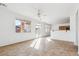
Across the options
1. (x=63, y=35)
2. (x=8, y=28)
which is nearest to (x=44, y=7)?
(x=8, y=28)

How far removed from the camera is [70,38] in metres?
8.73

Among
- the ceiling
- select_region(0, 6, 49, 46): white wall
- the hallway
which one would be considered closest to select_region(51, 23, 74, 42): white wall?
the ceiling

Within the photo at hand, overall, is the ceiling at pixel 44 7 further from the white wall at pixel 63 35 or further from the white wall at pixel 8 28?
the white wall at pixel 63 35

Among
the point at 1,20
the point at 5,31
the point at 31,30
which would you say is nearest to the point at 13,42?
the point at 5,31

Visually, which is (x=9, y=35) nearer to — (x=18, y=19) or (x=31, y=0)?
(x=18, y=19)

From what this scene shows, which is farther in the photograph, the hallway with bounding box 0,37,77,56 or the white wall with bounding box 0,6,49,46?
the white wall with bounding box 0,6,49,46

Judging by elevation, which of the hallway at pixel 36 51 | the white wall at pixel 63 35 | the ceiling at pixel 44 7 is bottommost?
the hallway at pixel 36 51

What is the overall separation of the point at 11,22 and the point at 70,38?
5605mm

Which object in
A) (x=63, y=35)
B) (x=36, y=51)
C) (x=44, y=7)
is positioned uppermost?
(x=44, y=7)

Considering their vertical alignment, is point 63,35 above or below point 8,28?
below

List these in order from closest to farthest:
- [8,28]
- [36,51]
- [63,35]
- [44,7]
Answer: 1. [36,51]
2. [44,7]
3. [8,28]
4. [63,35]

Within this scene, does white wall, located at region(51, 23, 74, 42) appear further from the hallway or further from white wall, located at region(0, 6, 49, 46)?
white wall, located at region(0, 6, 49, 46)

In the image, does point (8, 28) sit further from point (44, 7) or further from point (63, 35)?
point (63, 35)

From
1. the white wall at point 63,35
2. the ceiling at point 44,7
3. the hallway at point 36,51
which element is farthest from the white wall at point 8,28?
the white wall at point 63,35
